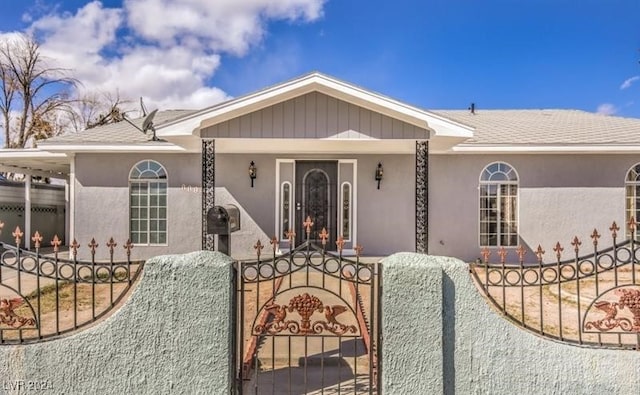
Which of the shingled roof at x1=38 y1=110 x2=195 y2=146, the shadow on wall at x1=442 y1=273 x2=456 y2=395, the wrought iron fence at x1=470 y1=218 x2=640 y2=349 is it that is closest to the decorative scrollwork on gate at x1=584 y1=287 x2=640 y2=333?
the wrought iron fence at x1=470 y1=218 x2=640 y2=349

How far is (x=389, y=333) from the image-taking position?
9.58 ft

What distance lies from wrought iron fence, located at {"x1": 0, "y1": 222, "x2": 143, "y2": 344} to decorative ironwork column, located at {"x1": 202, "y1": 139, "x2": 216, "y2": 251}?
1.91 m

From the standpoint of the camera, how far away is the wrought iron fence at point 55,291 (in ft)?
9.76

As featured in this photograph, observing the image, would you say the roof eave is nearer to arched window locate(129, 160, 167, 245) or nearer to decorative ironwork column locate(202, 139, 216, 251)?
decorative ironwork column locate(202, 139, 216, 251)

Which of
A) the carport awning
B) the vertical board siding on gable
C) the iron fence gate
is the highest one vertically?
the vertical board siding on gable

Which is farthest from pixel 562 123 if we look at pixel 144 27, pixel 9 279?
pixel 144 27

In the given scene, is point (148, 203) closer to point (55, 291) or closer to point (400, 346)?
point (55, 291)

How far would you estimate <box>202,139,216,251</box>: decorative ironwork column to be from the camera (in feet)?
27.4

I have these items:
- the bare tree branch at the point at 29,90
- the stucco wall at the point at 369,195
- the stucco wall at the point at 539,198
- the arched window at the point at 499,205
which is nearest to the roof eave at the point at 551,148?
the stucco wall at the point at 539,198

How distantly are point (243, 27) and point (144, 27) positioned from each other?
5935 millimetres

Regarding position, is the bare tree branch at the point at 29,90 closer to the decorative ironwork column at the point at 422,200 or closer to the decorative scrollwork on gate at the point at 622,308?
the decorative ironwork column at the point at 422,200

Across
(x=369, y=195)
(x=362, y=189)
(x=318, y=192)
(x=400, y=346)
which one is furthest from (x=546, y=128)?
(x=400, y=346)

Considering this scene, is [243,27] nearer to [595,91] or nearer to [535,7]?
[535,7]

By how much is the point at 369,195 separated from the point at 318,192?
56.2 inches
